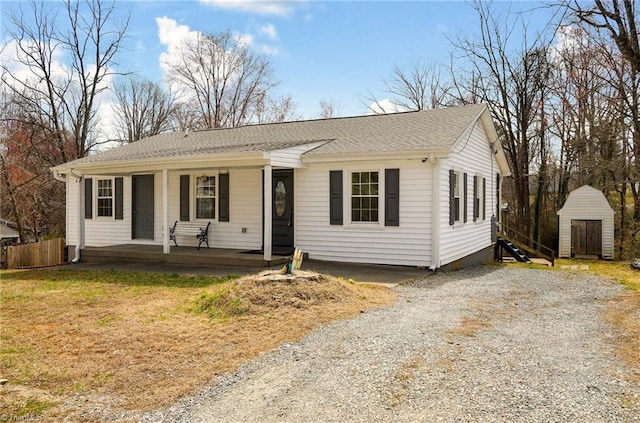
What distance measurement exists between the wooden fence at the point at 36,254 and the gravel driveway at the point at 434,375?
11.4m

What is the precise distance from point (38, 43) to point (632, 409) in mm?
26874

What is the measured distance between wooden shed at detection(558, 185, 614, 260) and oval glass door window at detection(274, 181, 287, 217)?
40.1 feet

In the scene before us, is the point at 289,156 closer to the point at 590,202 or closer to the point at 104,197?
the point at 104,197

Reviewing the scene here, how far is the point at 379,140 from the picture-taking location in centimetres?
1158

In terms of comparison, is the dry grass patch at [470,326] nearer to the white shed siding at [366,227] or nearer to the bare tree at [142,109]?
the white shed siding at [366,227]

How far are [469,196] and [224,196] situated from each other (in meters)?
6.58

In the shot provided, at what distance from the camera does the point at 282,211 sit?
12.3 meters

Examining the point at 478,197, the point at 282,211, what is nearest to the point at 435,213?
the point at 282,211

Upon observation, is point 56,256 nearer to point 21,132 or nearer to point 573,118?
point 21,132

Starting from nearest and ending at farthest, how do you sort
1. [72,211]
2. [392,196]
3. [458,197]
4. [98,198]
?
[392,196], [458,197], [98,198], [72,211]

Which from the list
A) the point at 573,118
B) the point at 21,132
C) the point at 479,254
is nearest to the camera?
the point at 479,254

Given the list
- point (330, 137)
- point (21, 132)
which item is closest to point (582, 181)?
point (330, 137)

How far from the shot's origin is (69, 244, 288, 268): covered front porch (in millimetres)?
11141

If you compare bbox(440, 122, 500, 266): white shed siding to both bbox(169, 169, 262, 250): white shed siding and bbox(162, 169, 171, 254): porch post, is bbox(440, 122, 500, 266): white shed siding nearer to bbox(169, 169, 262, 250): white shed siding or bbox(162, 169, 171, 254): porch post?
bbox(169, 169, 262, 250): white shed siding
